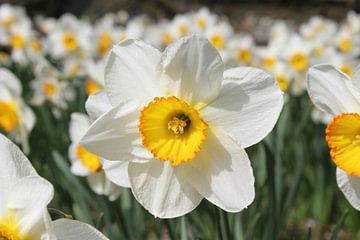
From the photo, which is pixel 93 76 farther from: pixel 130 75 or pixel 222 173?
pixel 222 173

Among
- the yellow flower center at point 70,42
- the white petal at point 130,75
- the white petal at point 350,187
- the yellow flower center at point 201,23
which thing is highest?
the white petal at point 130,75

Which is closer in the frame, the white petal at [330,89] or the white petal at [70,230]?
the white petal at [70,230]

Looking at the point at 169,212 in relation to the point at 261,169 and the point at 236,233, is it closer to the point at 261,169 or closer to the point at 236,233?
the point at 236,233

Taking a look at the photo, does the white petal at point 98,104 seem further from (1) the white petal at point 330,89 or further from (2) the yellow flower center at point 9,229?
(1) the white petal at point 330,89

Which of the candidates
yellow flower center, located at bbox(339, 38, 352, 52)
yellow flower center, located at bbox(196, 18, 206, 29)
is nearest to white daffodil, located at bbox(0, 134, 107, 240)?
yellow flower center, located at bbox(339, 38, 352, 52)

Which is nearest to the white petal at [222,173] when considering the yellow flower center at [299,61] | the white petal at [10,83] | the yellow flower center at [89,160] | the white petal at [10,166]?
the white petal at [10,166]

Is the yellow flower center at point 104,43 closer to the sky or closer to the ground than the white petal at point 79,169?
closer to the ground
